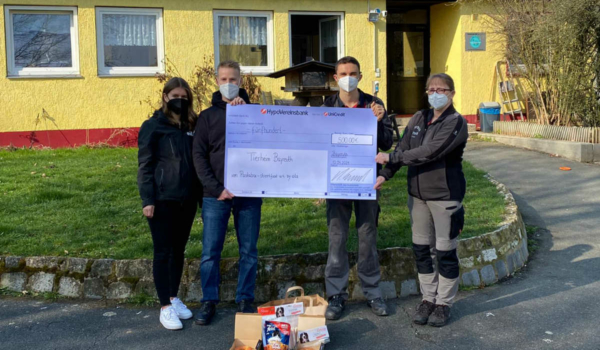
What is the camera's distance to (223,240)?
4953mm

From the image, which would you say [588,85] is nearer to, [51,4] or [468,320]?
[468,320]

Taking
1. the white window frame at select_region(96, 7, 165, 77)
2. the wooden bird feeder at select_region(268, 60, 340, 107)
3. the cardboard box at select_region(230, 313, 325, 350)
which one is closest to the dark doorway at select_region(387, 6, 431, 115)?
the white window frame at select_region(96, 7, 165, 77)

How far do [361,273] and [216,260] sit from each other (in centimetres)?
121

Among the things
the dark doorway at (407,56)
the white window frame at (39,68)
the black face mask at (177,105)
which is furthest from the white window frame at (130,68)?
the black face mask at (177,105)

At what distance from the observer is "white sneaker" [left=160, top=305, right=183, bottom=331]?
4797 mm

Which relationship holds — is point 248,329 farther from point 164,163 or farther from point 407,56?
point 407,56

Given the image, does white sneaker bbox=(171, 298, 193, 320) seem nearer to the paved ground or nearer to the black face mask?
the paved ground

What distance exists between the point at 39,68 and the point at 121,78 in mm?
1610

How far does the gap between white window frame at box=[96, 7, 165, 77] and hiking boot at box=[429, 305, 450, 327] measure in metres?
9.69

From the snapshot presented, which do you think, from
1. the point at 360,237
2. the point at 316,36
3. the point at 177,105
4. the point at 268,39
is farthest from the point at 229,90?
the point at 316,36

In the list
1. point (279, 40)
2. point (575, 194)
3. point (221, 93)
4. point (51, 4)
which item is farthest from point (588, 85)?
point (51, 4)

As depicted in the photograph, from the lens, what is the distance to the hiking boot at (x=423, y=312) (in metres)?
4.88

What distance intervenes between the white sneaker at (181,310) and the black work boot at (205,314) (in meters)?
0.12

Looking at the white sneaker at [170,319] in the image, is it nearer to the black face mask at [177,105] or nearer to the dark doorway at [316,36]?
the black face mask at [177,105]
